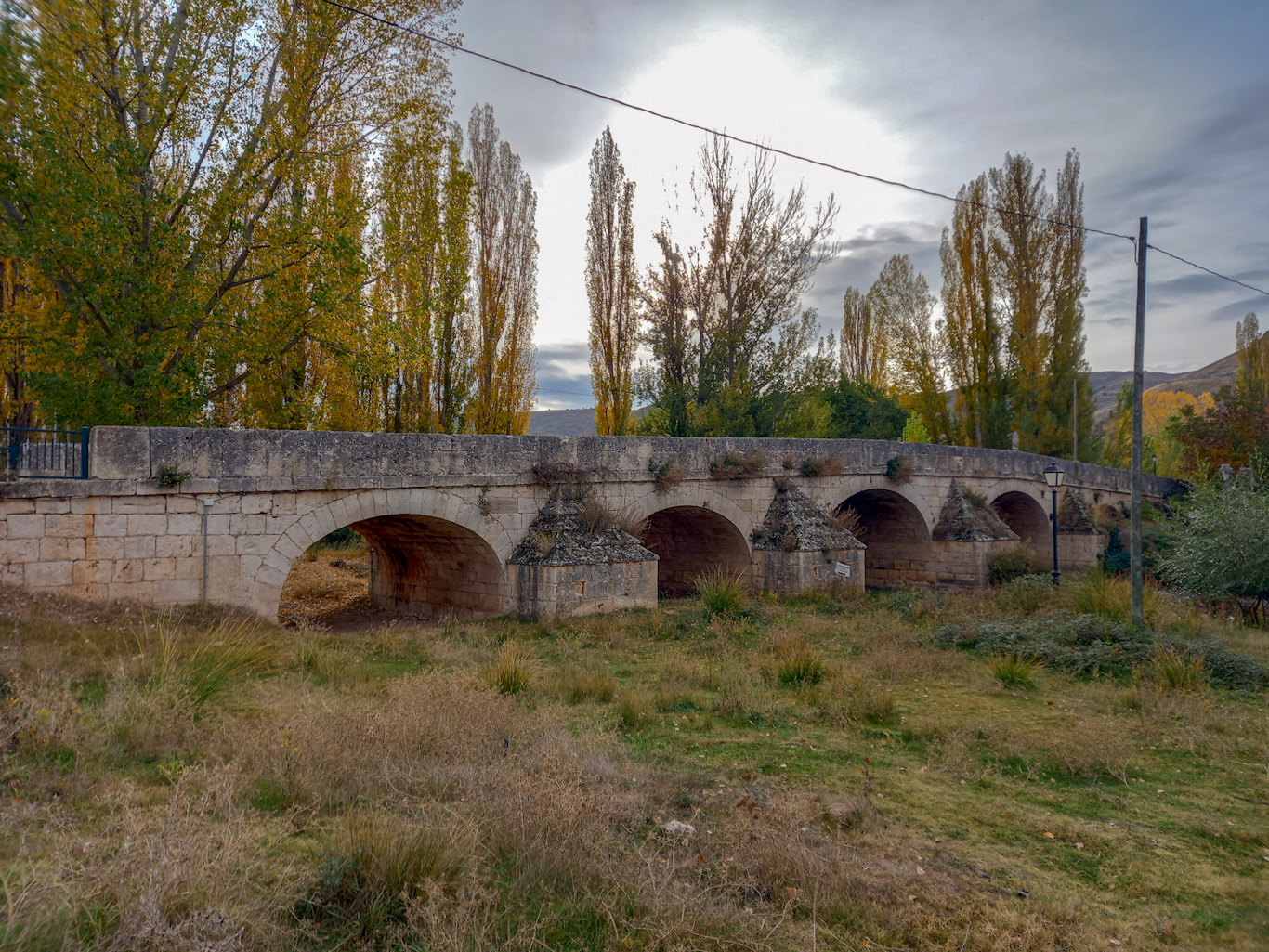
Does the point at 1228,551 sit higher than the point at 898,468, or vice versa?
the point at 898,468

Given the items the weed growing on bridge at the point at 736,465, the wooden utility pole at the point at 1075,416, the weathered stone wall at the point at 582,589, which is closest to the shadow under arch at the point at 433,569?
the weathered stone wall at the point at 582,589

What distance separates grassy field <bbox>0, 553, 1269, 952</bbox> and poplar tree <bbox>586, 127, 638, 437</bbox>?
537 inches

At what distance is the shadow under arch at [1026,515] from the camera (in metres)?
23.8

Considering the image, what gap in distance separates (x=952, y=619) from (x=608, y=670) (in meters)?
6.45

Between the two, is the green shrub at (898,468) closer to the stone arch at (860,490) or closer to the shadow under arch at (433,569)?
the stone arch at (860,490)

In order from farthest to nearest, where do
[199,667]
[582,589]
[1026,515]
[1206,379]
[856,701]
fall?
[1206,379] < [1026,515] < [582,589] < [856,701] < [199,667]

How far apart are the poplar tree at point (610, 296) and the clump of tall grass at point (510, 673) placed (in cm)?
1413

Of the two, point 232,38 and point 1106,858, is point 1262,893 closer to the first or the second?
point 1106,858

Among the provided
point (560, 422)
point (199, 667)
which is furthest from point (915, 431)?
point (560, 422)

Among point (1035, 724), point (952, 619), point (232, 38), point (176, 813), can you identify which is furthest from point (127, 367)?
point (952, 619)

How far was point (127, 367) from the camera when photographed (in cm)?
1055

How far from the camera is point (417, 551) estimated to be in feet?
42.7

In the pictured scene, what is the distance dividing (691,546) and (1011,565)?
25.9 feet

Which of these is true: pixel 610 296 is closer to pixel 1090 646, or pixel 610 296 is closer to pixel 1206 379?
pixel 1090 646
